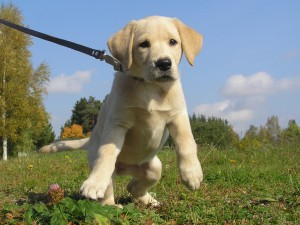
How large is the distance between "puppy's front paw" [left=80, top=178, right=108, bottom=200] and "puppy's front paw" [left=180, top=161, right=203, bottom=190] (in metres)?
0.75

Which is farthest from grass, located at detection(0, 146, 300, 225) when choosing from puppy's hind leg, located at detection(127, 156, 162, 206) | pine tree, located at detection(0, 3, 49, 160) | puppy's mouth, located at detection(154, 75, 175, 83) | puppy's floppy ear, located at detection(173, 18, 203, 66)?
pine tree, located at detection(0, 3, 49, 160)

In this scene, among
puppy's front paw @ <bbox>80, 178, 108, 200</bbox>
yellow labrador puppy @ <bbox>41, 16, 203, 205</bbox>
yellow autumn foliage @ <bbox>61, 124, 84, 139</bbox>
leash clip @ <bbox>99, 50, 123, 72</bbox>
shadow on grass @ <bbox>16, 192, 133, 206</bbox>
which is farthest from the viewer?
yellow autumn foliage @ <bbox>61, 124, 84, 139</bbox>

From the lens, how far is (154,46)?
13.1 feet

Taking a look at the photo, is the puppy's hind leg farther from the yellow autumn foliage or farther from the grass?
the yellow autumn foliage

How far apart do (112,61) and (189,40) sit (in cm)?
81

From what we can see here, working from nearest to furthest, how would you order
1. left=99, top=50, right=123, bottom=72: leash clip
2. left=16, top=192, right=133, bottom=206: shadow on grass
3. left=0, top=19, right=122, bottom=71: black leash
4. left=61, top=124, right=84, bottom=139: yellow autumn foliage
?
left=99, top=50, right=123, bottom=72: leash clip → left=0, top=19, right=122, bottom=71: black leash → left=16, top=192, right=133, bottom=206: shadow on grass → left=61, top=124, right=84, bottom=139: yellow autumn foliage

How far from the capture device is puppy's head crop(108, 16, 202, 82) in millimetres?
3857

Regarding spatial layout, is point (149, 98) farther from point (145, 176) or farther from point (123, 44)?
point (145, 176)

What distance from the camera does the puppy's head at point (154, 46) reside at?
3.86 m

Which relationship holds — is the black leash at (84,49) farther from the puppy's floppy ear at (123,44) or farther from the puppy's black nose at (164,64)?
the puppy's black nose at (164,64)

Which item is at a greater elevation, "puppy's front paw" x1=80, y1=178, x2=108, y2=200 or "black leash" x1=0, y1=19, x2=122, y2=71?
"black leash" x1=0, y1=19, x2=122, y2=71

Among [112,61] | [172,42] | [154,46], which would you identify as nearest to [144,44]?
[154,46]

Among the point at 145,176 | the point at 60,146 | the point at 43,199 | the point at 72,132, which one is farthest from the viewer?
the point at 72,132

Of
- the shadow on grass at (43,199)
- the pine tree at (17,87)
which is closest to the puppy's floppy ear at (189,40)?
the shadow on grass at (43,199)
